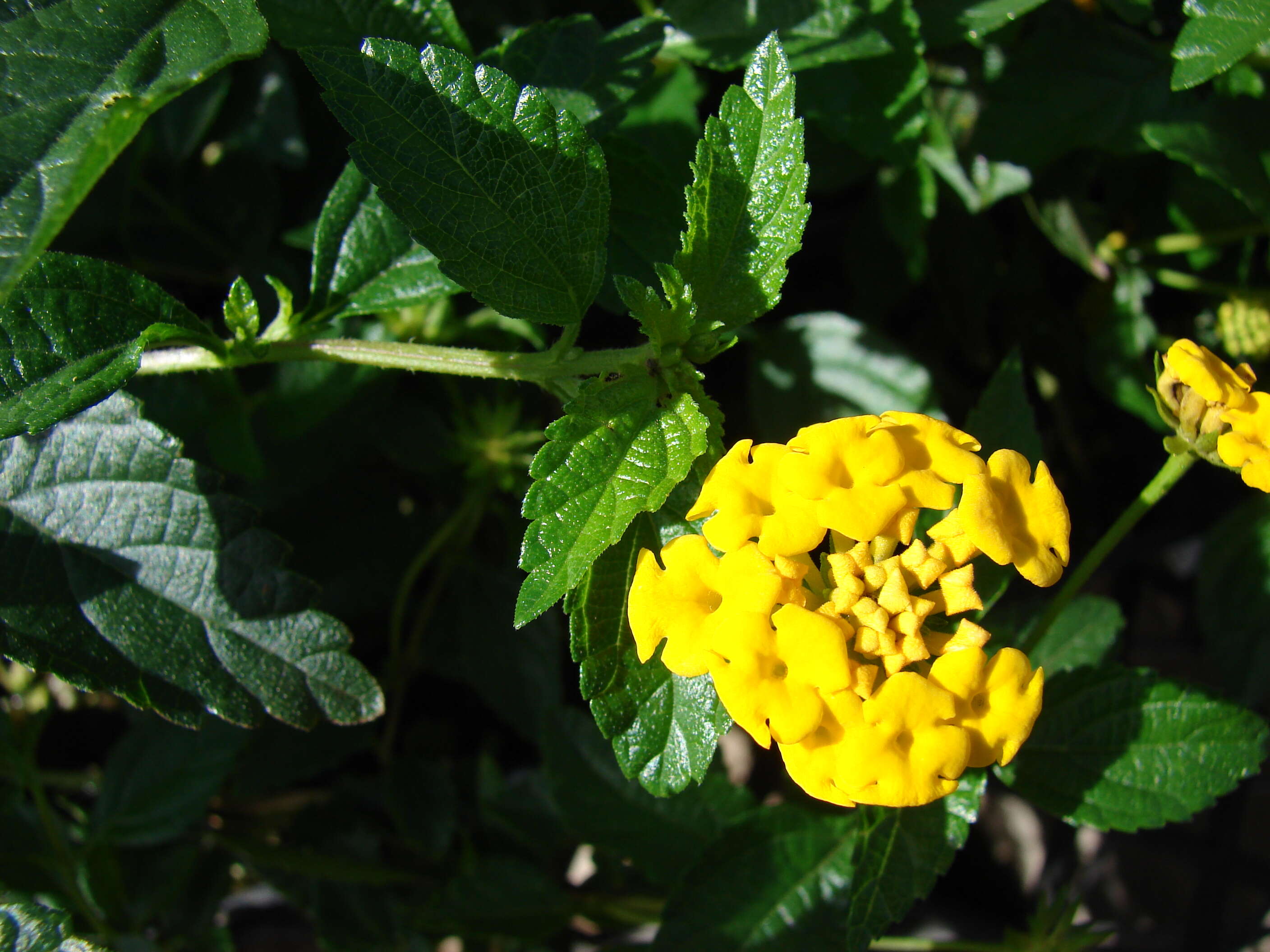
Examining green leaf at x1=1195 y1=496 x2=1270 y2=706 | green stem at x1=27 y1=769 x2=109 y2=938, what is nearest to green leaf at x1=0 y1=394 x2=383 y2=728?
green stem at x1=27 y1=769 x2=109 y2=938

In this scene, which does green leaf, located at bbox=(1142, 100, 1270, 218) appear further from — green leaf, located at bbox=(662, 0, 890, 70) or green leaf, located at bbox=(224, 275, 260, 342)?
green leaf, located at bbox=(224, 275, 260, 342)

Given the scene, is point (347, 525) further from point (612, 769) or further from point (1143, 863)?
point (1143, 863)

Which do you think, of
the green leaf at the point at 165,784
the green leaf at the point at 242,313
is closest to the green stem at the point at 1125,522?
the green leaf at the point at 242,313

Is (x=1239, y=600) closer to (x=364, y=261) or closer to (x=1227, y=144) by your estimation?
(x=1227, y=144)

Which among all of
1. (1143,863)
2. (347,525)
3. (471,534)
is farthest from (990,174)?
(1143,863)

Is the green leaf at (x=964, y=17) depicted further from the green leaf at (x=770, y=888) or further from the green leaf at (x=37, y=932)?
Result: the green leaf at (x=37, y=932)

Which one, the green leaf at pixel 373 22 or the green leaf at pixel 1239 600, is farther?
the green leaf at pixel 1239 600

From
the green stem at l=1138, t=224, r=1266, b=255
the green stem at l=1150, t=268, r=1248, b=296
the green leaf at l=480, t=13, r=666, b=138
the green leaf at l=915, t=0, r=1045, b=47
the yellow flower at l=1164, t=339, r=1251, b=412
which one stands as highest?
the green leaf at l=480, t=13, r=666, b=138
